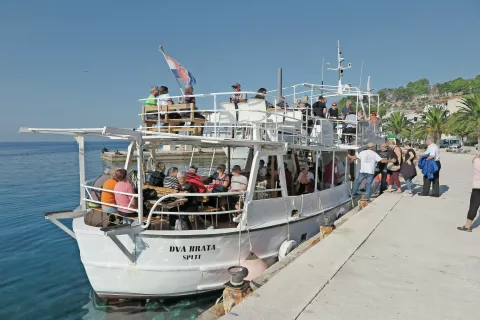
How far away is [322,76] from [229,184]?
9.46 m

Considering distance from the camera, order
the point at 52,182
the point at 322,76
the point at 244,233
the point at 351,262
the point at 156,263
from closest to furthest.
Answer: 1. the point at 351,262
2. the point at 156,263
3. the point at 244,233
4. the point at 322,76
5. the point at 52,182

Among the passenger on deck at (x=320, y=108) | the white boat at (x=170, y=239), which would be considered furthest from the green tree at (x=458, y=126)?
the white boat at (x=170, y=239)

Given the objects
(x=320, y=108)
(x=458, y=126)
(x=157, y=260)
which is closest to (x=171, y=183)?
(x=157, y=260)

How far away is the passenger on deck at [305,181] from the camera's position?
9.43 m

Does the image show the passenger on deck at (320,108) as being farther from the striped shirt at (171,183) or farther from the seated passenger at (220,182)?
the striped shirt at (171,183)

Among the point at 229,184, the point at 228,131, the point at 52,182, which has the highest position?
the point at 228,131

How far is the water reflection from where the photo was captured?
6422 mm

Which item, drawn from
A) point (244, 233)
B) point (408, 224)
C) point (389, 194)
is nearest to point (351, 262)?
point (244, 233)

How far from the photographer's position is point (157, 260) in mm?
6086

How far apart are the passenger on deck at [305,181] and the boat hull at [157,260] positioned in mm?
3340

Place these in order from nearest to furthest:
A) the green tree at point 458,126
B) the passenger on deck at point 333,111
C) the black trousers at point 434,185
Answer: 1. the black trousers at point 434,185
2. the passenger on deck at point 333,111
3. the green tree at point 458,126

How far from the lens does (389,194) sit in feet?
38.8

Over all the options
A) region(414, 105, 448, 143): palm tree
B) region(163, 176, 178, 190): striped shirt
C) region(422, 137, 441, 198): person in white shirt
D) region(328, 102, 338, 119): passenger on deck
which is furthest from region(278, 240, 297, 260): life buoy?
region(414, 105, 448, 143): palm tree

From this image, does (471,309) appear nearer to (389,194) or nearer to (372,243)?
(372,243)
